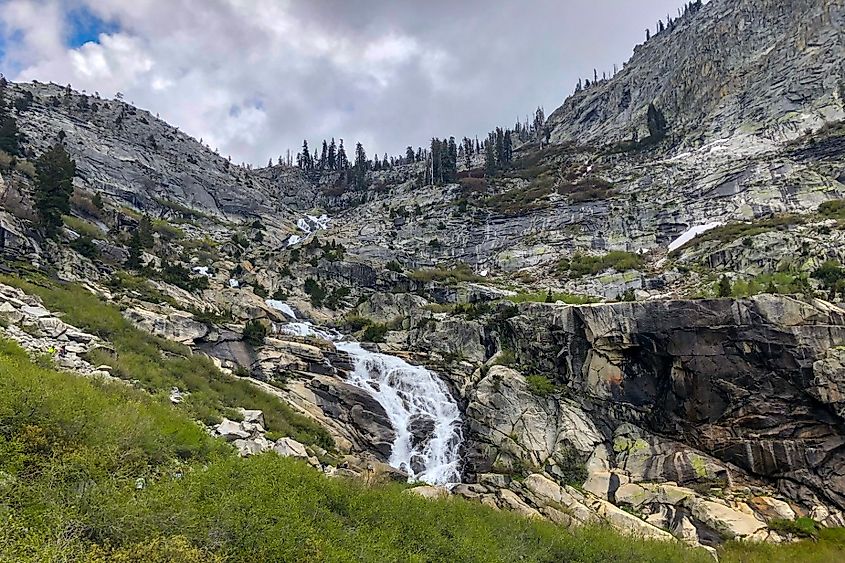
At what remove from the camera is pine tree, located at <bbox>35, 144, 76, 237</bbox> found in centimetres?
3084

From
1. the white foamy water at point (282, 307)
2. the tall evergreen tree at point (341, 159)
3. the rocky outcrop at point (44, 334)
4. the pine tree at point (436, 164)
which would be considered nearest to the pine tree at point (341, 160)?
the tall evergreen tree at point (341, 159)

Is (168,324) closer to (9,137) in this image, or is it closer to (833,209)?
(9,137)

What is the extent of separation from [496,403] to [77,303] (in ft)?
71.6

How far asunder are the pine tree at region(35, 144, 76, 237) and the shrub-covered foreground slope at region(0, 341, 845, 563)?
69.1 ft

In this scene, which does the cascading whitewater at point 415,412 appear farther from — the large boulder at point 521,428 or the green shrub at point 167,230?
the green shrub at point 167,230

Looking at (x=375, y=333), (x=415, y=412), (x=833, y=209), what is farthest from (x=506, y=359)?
(x=833, y=209)

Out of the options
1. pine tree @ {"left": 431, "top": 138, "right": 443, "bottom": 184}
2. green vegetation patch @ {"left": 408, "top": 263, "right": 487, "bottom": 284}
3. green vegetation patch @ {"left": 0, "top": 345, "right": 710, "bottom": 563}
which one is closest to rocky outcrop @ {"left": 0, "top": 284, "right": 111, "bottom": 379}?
green vegetation patch @ {"left": 0, "top": 345, "right": 710, "bottom": 563}

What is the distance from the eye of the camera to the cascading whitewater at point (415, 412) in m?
23.9

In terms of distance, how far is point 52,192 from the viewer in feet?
105

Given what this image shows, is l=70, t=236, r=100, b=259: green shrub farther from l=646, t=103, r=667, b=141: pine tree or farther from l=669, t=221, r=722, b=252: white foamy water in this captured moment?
l=646, t=103, r=667, b=141: pine tree

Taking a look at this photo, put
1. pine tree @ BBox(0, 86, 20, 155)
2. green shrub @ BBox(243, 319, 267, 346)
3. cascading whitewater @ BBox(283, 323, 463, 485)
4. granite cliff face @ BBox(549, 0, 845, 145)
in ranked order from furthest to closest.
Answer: granite cliff face @ BBox(549, 0, 845, 145)
pine tree @ BBox(0, 86, 20, 155)
green shrub @ BBox(243, 319, 267, 346)
cascading whitewater @ BBox(283, 323, 463, 485)

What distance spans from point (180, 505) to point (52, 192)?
1300 inches

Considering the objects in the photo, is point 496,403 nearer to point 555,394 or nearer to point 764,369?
point 555,394

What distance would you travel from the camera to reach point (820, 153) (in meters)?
47.7
